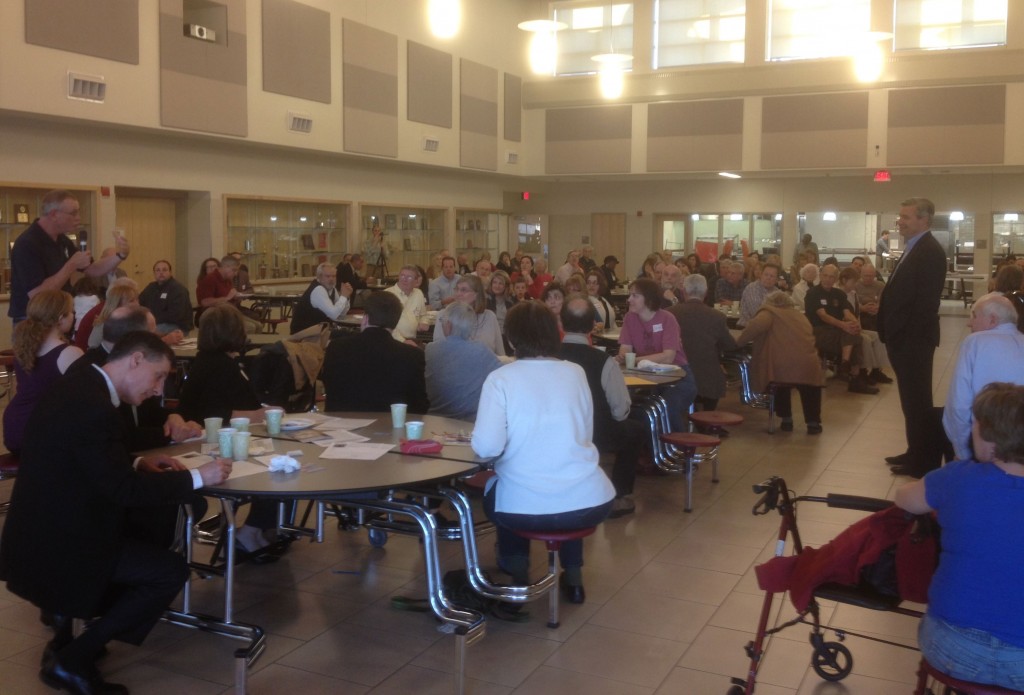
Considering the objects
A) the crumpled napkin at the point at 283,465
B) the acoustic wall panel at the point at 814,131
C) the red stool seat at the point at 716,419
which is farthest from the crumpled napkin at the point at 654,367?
the acoustic wall panel at the point at 814,131

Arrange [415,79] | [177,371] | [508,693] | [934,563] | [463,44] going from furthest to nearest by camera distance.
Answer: [463,44]
[415,79]
[177,371]
[508,693]
[934,563]

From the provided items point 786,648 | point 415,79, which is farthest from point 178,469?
point 415,79

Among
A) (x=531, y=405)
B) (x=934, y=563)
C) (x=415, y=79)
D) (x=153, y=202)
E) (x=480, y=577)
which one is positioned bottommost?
(x=480, y=577)

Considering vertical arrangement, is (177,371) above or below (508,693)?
above

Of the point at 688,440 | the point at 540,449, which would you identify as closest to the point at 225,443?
the point at 540,449

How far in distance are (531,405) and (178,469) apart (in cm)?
133

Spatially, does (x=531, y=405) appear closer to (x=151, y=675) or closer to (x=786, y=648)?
(x=786, y=648)

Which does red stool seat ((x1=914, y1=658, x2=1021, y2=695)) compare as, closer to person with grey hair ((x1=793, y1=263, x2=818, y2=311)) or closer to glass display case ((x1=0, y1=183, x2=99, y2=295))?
person with grey hair ((x1=793, y1=263, x2=818, y2=311))

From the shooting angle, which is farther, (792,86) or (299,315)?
(792,86)

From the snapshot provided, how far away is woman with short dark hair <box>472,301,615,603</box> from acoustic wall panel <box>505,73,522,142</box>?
1603 cm

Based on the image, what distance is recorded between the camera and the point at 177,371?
7.19 meters

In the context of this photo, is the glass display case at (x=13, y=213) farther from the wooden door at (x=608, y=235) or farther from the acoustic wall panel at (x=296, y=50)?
the wooden door at (x=608, y=235)

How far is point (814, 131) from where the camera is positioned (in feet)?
57.6

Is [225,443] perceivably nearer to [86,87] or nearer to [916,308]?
[916,308]
